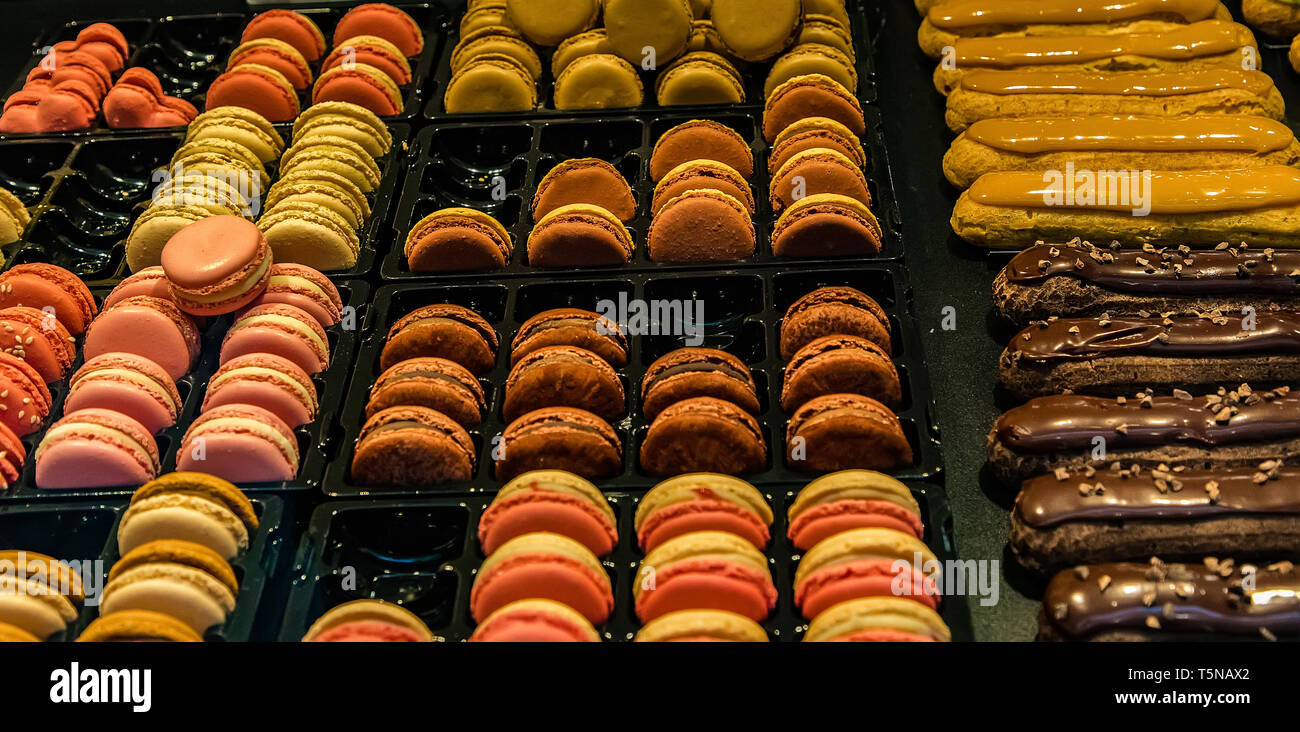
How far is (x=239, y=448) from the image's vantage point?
2.92 metres

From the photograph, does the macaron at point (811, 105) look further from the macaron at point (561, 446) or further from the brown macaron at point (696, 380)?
the macaron at point (561, 446)

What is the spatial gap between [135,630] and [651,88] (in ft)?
8.71

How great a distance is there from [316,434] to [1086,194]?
2382 mm

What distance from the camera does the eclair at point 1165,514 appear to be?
267cm

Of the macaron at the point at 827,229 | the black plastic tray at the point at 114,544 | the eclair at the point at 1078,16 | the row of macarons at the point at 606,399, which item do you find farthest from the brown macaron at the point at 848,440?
the eclair at the point at 1078,16

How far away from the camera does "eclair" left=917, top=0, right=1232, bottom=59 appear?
14.4 ft

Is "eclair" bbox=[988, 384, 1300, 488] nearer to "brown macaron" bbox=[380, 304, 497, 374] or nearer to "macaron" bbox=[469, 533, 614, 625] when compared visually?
"macaron" bbox=[469, 533, 614, 625]

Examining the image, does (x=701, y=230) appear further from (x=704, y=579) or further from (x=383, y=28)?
(x=383, y=28)

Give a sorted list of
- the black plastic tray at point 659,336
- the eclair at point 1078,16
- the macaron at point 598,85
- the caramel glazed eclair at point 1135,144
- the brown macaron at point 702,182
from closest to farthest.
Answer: the black plastic tray at point 659,336 → the brown macaron at point 702,182 → the caramel glazed eclair at point 1135,144 → the macaron at point 598,85 → the eclair at point 1078,16

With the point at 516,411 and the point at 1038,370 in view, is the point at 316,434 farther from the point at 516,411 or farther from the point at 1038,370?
the point at 1038,370

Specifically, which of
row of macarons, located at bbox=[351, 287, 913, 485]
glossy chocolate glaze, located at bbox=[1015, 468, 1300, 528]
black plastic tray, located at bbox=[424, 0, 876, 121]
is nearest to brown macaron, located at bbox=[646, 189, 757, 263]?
row of macarons, located at bbox=[351, 287, 913, 485]

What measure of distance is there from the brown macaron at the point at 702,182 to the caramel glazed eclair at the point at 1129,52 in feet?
3.60

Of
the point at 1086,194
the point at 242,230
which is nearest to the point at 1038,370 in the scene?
the point at 1086,194
